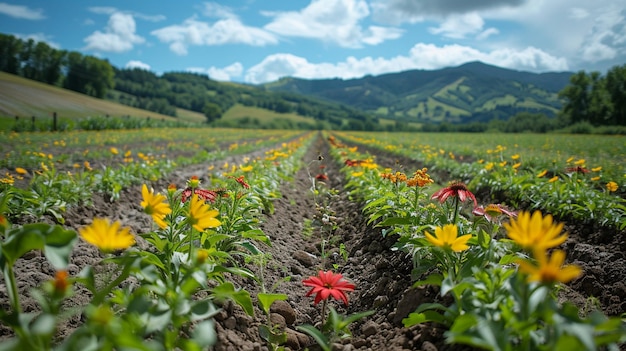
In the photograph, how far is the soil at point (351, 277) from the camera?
2.47 meters

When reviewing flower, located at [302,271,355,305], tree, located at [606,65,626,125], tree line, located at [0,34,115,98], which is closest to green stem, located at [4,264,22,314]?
flower, located at [302,271,355,305]

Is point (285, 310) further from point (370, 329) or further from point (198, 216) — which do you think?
point (198, 216)

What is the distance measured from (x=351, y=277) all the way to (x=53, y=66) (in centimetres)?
8502

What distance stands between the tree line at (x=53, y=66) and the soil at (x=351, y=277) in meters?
80.1

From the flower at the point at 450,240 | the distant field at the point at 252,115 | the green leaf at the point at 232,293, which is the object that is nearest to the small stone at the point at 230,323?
the green leaf at the point at 232,293

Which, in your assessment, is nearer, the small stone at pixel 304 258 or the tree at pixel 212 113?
the small stone at pixel 304 258

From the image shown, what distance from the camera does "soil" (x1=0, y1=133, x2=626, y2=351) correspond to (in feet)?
8.10

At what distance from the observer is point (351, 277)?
3.87 metres

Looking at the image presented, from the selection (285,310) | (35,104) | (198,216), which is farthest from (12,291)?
(35,104)

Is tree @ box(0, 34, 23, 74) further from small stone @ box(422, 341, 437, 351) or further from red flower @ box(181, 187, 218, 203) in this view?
small stone @ box(422, 341, 437, 351)

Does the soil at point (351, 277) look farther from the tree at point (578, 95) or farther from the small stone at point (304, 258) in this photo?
the tree at point (578, 95)

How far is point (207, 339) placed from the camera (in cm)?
123

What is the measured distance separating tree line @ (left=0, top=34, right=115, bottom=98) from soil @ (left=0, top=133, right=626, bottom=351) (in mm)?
80069

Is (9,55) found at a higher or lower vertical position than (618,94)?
higher
